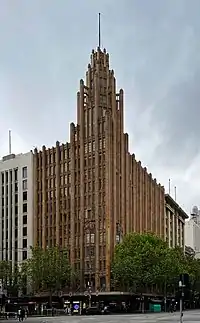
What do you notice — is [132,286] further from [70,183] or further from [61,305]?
[70,183]

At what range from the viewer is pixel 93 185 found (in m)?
142

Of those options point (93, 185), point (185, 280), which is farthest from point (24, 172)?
point (185, 280)

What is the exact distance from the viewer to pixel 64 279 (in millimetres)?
134000

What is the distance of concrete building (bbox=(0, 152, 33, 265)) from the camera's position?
15375cm

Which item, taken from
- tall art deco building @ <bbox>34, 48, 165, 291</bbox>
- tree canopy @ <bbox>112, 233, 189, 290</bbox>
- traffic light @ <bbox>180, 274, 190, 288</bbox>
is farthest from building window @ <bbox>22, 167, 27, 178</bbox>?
traffic light @ <bbox>180, 274, 190, 288</bbox>

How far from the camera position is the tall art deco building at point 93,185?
13875 centimetres

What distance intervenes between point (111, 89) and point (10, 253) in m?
46.8

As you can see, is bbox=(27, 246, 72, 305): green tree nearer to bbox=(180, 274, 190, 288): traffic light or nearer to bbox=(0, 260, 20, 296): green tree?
bbox=(0, 260, 20, 296): green tree

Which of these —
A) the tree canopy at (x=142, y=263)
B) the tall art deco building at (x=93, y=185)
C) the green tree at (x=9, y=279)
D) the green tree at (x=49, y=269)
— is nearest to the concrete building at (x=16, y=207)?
the tall art deco building at (x=93, y=185)

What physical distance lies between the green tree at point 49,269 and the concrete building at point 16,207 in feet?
60.2

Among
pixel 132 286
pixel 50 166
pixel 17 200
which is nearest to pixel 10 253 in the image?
pixel 17 200

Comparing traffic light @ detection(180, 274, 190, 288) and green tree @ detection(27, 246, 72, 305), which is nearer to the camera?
traffic light @ detection(180, 274, 190, 288)

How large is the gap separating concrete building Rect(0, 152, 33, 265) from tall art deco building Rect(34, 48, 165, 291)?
91.7 inches

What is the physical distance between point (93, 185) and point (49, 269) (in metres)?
22.4
